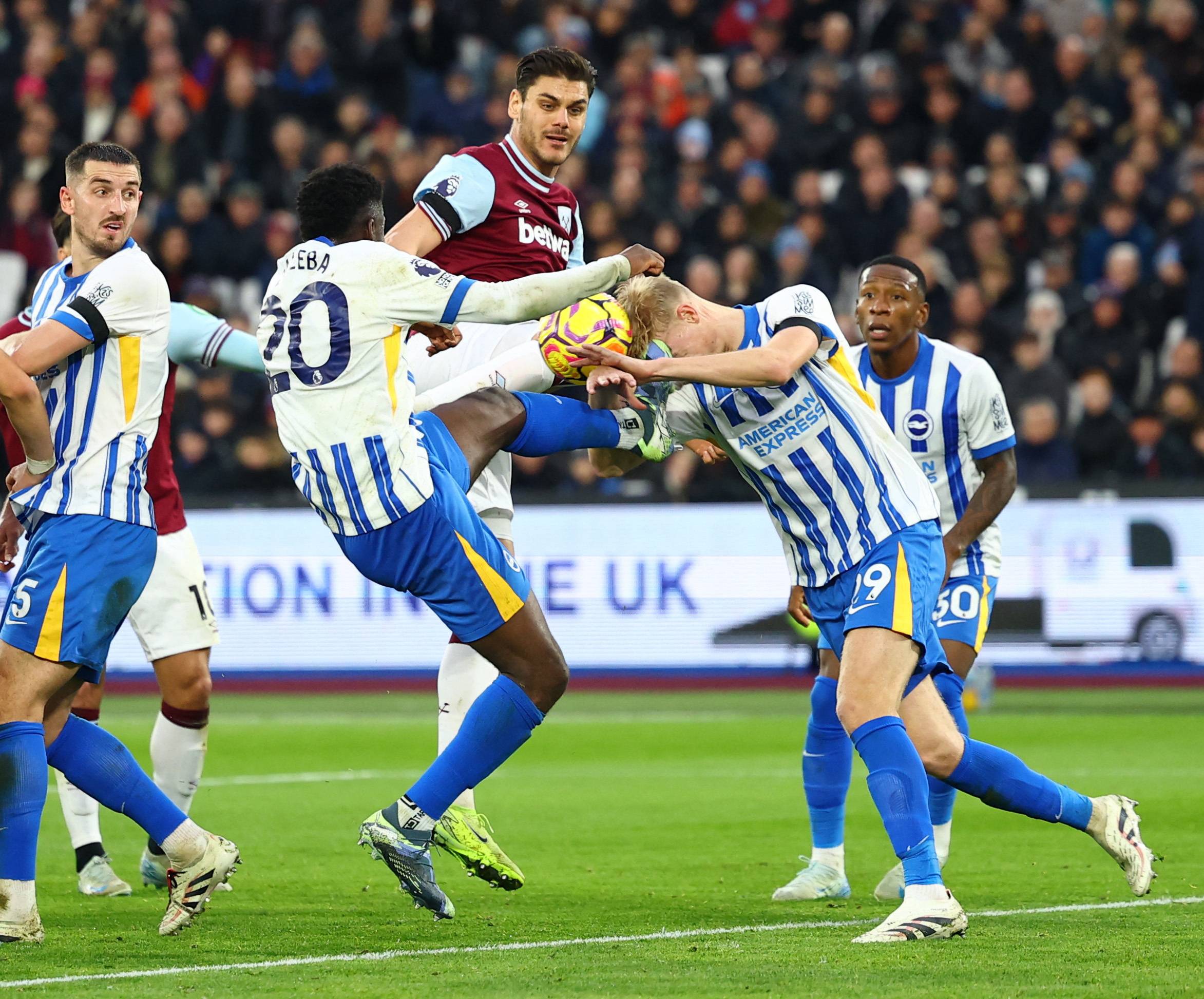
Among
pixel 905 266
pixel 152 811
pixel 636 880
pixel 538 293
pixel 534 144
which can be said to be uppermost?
pixel 534 144

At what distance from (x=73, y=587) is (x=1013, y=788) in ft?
9.86

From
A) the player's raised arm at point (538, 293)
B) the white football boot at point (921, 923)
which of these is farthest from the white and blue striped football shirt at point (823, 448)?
the white football boot at point (921, 923)

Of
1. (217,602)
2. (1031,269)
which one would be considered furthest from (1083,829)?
(1031,269)

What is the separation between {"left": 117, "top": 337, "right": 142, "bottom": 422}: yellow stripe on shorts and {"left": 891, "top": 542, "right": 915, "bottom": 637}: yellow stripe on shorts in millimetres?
2450

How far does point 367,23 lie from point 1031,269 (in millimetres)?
7162

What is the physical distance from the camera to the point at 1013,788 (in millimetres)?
6152

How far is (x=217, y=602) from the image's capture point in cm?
1554

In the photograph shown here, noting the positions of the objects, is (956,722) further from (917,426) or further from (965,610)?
(917,426)

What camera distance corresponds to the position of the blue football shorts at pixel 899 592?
19.4 ft

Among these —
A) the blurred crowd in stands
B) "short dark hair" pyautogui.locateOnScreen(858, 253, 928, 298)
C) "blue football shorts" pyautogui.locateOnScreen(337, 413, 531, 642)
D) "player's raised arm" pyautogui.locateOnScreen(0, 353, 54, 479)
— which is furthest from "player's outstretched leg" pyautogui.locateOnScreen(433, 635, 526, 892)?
the blurred crowd in stands

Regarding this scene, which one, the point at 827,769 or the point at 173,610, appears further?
the point at 173,610

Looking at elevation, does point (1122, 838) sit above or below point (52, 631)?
below

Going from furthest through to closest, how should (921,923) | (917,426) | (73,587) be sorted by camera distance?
(917,426) → (73,587) → (921,923)

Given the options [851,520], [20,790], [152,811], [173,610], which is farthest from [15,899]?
[851,520]
